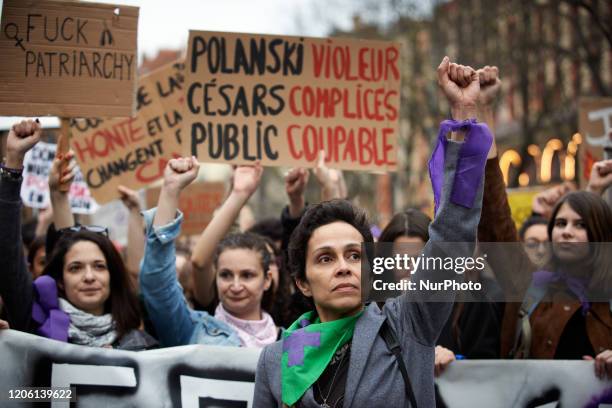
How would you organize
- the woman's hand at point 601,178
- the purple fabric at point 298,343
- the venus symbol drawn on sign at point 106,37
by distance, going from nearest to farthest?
1. the purple fabric at point 298,343
2. the woman's hand at point 601,178
3. the venus symbol drawn on sign at point 106,37

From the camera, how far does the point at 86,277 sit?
4.04 meters

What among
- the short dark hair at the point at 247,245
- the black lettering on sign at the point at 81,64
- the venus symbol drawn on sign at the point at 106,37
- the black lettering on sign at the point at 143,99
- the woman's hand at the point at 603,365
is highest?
the venus symbol drawn on sign at the point at 106,37

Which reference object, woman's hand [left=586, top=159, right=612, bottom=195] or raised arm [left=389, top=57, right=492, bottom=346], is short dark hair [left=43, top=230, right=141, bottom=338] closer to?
raised arm [left=389, top=57, right=492, bottom=346]

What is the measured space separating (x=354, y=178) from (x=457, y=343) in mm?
28468

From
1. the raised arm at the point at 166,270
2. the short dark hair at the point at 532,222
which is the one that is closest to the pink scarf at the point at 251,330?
the raised arm at the point at 166,270

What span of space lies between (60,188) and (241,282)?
1.09m

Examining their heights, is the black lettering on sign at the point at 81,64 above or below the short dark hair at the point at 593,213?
above

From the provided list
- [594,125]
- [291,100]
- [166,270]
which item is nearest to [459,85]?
[166,270]

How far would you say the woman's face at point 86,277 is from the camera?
159 inches

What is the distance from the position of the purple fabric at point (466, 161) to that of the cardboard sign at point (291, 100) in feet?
8.25

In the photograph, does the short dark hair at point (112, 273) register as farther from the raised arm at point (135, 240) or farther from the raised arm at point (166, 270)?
the raised arm at point (135, 240)

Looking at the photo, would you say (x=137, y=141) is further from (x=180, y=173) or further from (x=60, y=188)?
(x=180, y=173)

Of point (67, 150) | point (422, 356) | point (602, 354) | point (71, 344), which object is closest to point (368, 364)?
point (422, 356)

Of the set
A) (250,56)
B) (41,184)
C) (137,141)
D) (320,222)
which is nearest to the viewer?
(320,222)
